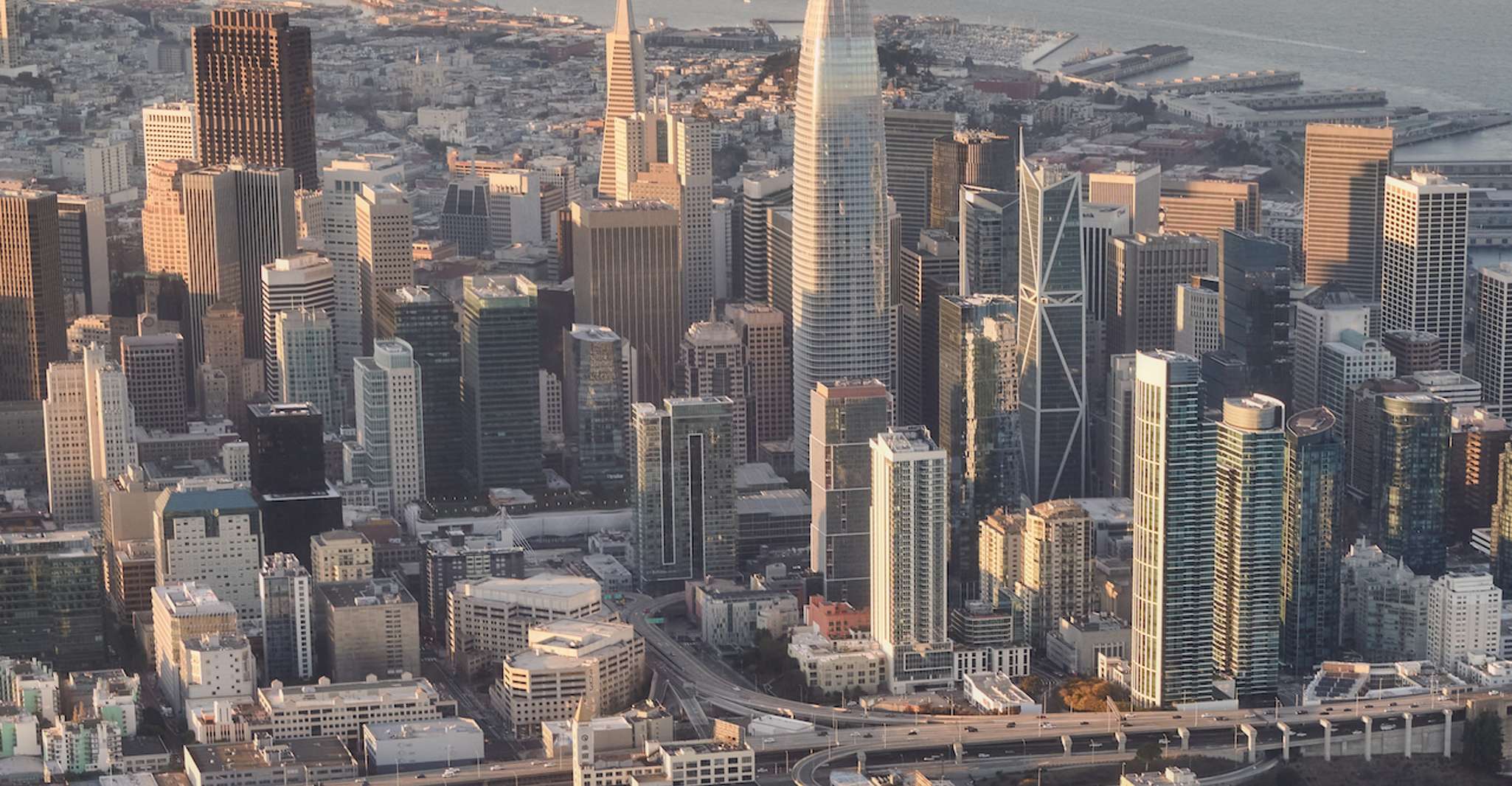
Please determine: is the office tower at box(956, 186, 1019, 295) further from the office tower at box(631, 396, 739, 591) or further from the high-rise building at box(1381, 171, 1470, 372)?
the office tower at box(631, 396, 739, 591)

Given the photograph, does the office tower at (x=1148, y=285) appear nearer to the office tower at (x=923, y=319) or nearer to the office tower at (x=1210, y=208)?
the office tower at (x=923, y=319)

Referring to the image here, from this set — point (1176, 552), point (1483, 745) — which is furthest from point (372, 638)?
point (1483, 745)

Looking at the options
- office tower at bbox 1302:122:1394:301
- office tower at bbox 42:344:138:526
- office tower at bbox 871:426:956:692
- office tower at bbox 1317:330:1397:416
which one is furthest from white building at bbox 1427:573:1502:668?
office tower at bbox 42:344:138:526

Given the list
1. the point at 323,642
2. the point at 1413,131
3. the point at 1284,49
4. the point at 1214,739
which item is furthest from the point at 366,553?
the point at 1284,49

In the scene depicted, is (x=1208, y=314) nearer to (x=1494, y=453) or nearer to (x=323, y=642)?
(x=1494, y=453)

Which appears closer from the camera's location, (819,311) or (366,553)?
(366,553)

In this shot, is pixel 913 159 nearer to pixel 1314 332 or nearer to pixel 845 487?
pixel 1314 332
